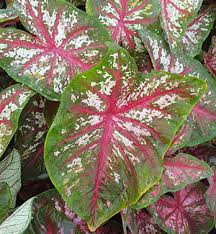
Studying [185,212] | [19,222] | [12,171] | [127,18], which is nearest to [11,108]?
[12,171]

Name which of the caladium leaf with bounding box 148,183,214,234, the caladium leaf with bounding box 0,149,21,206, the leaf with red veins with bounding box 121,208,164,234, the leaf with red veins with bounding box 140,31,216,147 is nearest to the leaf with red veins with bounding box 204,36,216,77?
the leaf with red veins with bounding box 140,31,216,147

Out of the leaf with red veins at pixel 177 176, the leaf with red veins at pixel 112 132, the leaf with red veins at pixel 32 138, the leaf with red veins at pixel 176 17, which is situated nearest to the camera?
the leaf with red veins at pixel 112 132

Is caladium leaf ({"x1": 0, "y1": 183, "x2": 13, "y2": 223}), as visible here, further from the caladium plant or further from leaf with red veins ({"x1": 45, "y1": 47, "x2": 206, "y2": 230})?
leaf with red veins ({"x1": 45, "y1": 47, "x2": 206, "y2": 230})

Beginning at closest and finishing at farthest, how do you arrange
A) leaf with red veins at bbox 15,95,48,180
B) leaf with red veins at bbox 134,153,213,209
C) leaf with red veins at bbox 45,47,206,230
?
leaf with red veins at bbox 45,47,206,230 < leaf with red veins at bbox 134,153,213,209 < leaf with red veins at bbox 15,95,48,180

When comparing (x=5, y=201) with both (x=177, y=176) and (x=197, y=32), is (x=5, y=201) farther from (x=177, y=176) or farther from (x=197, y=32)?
(x=197, y=32)

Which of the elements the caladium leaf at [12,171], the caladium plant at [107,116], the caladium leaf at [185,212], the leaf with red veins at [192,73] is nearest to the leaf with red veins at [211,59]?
the caladium plant at [107,116]

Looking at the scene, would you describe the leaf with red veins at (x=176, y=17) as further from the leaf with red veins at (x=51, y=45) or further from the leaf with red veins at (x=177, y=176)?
the leaf with red veins at (x=177, y=176)
